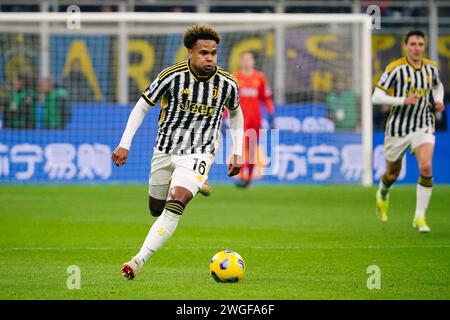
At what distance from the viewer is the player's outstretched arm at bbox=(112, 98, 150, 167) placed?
28.5 feet

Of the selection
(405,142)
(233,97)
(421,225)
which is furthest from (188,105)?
(405,142)

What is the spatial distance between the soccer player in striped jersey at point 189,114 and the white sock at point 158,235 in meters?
0.18

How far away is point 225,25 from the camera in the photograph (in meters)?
24.6

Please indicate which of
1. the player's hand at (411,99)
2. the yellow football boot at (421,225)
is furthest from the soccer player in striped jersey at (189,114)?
the yellow football boot at (421,225)

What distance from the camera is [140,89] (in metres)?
24.2

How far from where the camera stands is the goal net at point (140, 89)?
21594mm

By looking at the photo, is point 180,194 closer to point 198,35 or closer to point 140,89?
point 198,35

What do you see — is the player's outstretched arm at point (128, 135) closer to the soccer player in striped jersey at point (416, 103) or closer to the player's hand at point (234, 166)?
the player's hand at point (234, 166)

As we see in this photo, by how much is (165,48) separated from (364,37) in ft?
17.6

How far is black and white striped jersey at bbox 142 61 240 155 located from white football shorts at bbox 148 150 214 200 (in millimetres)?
83

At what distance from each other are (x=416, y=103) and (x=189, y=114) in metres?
4.88

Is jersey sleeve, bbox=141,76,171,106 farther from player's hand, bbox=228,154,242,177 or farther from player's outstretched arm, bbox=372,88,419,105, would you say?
player's outstretched arm, bbox=372,88,419,105
